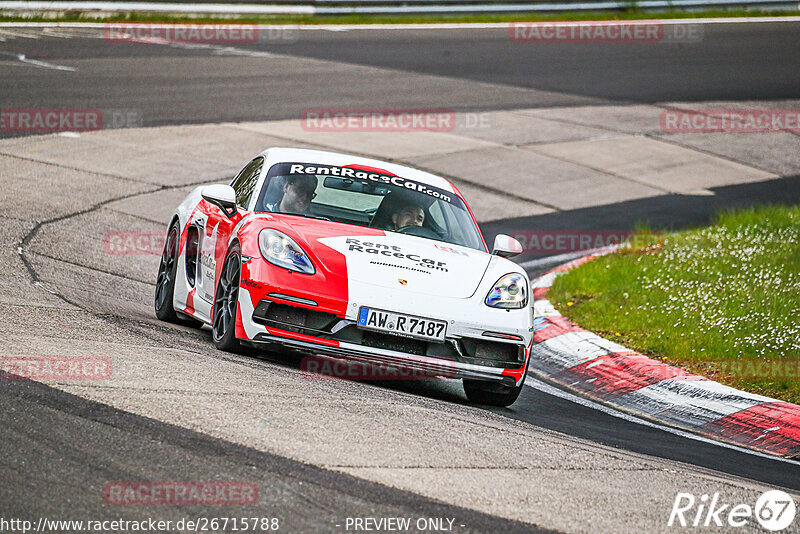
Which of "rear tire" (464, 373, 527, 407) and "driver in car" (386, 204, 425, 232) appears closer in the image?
"rear tire" (464, 373, 527, 407)

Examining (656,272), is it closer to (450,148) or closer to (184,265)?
(184,265)

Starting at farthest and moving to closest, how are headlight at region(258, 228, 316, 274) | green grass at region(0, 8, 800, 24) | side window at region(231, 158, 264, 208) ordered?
green grass at region(0, 8, 800, 24), side window at region(231, 158, 264, 208), headlight at region(258, 228, 316, 274)

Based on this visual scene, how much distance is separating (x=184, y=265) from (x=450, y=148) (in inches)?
388

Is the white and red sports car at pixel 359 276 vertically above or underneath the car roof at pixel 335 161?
underneath

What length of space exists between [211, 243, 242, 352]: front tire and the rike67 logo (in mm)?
3059

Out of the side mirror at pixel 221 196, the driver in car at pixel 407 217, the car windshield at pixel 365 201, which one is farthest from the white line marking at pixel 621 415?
the side mirror at pixel 221 196

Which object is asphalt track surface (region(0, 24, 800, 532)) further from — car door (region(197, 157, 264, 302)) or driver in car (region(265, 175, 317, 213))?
driver in car (region(265, 175, 317, 213))

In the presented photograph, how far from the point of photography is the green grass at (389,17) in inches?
1033

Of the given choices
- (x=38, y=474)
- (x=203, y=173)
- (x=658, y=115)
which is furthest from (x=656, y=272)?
(x=658, y=115)

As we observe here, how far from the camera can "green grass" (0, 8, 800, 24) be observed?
86.1 feet

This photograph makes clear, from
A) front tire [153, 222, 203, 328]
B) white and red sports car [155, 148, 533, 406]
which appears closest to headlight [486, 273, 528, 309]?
white and red sports car [155, 148, 533, 406]

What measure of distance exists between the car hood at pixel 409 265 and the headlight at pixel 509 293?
0.41ft

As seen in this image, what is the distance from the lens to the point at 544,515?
4707mm

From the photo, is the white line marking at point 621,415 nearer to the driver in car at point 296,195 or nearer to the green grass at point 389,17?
the driver in car at point 296,195
